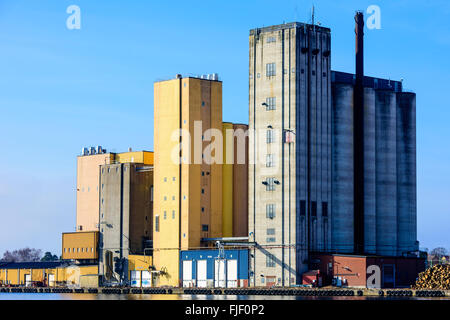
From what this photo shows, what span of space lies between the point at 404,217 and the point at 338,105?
69.6ft

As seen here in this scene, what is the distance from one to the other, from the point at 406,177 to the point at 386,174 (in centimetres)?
426

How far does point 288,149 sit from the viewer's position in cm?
15062

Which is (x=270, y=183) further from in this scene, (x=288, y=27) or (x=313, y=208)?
(x=288, y=27)

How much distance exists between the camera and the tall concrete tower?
150 metres

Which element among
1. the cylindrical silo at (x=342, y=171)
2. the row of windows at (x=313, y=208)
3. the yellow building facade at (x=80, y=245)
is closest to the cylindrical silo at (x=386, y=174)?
the cylindrical silo at (x=342, y=171)

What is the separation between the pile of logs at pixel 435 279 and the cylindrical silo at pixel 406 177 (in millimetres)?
22805

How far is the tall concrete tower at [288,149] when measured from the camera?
15025 cm

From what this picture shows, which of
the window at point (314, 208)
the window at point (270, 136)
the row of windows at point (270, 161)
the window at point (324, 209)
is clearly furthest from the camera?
the window at point (324, 209)

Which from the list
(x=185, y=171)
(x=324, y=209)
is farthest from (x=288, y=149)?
(x=185, y=171)

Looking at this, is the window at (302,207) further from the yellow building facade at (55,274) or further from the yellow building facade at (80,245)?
the yellow building facade at (80,245)
